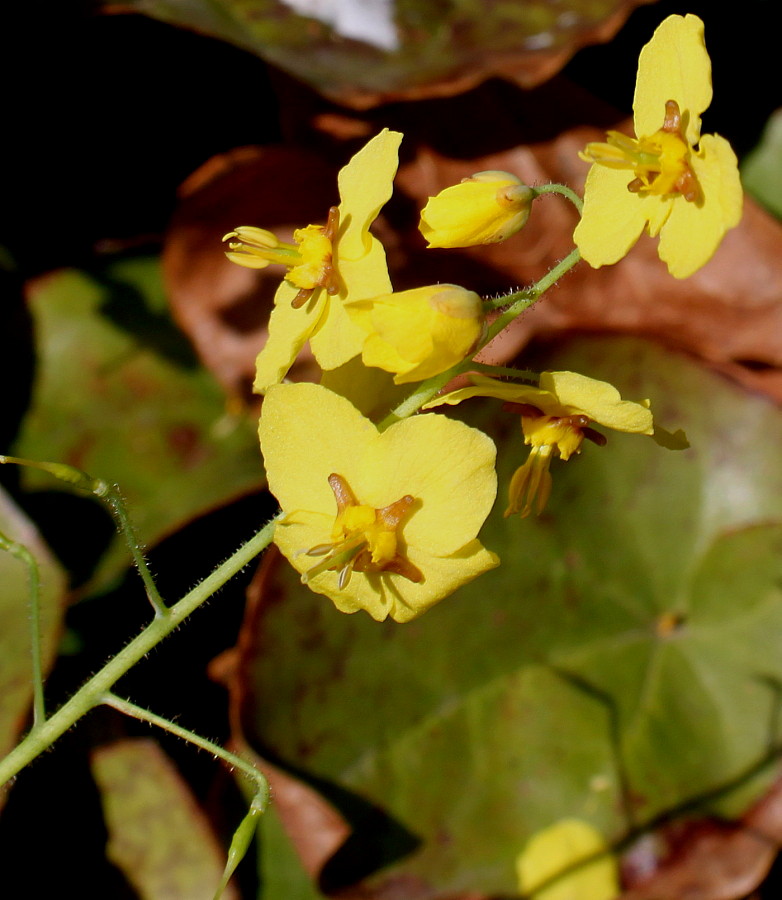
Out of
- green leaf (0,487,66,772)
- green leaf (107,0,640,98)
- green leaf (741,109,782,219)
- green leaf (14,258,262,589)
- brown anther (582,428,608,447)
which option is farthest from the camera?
green leaf (741,109,782,219)

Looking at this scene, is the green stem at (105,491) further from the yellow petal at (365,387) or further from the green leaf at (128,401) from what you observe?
the green leaf at (128,401)

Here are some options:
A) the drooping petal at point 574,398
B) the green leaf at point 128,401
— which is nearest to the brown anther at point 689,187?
the drooping petal at point 574,398

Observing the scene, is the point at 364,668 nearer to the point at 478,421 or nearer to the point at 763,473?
the point at 478,421

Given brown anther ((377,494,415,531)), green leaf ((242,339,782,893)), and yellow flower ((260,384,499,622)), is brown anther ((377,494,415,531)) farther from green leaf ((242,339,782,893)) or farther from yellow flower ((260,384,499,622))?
green leaf ((242,339,782,893))

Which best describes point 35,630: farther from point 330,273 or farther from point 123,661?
point 330,273

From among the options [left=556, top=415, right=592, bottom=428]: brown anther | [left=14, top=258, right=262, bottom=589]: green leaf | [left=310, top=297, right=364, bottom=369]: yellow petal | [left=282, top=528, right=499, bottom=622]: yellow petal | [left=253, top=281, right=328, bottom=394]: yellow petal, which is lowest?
[left=14, top=258, right=262, bottom=589]: green leaf

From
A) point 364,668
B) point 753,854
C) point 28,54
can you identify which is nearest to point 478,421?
point 364,668

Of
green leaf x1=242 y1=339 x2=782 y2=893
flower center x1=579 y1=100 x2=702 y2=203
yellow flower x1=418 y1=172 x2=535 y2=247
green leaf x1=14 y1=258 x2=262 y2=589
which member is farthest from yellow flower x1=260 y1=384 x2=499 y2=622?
green leaf x1=14 y1=258 x2=262 y2=589
